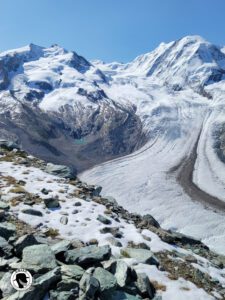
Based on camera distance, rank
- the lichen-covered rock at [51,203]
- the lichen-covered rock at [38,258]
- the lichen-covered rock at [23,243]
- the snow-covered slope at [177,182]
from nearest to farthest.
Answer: the lichen-covered rock at [38,258]
the lichen-covered rock at [23,243]
the lichen-covered rock at [51,203]
the snow-covered slope at [177,182]

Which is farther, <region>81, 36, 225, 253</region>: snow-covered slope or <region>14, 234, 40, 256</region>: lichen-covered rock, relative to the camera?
<region>81, 36, 225, 253</region>: snow-covered slope

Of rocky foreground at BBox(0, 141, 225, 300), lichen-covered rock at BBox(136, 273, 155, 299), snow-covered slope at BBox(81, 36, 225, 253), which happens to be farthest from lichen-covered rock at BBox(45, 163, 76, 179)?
snow-covered slope at BBox(81, 36, 225, 253)

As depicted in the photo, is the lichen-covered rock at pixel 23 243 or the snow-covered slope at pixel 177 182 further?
the snow-covered slope at pixel 177 182

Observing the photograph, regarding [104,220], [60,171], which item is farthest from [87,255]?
[60,171]

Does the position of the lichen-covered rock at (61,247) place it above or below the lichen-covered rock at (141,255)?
above

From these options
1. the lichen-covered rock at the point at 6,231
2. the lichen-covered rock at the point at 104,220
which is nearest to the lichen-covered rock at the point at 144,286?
the lichen-covered rock at the point at 6,231

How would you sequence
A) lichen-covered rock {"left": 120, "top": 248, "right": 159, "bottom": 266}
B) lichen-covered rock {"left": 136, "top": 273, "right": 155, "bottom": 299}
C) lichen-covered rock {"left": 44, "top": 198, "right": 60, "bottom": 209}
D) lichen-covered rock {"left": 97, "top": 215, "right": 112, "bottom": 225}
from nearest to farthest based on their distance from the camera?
lichen-covered rock {"left": 136, "top": 273, "right": 155, "bottom": 299}, lichen-covered rock {"left": 120, "top": 248, "right": 159, "bottom": 266}, lichen-covered rock {"left": 97, "top": 215, "right": 112, "bottom": 225}, lichen-covered rock {"left": 44, "top": 198, "right": 60, "bottom": 209}

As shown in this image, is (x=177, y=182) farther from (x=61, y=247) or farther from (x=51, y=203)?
(x=61, y=247)

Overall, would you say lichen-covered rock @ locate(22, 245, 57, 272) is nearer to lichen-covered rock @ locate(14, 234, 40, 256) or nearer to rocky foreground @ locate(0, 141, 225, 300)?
rocky foreground @ locate(0, 141, 225, 300)

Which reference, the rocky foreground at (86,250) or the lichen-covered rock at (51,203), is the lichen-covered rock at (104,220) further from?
the lichen-covered rock at (51,203)

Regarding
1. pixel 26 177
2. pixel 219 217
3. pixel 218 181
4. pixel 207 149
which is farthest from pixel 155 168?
pixel 26 177

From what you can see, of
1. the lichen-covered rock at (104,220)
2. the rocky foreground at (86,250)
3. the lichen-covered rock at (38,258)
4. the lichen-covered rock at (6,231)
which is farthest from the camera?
the lichen-covered rock at (104,220)

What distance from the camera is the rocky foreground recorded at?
14109 mm

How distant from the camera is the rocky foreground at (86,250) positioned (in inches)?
555
